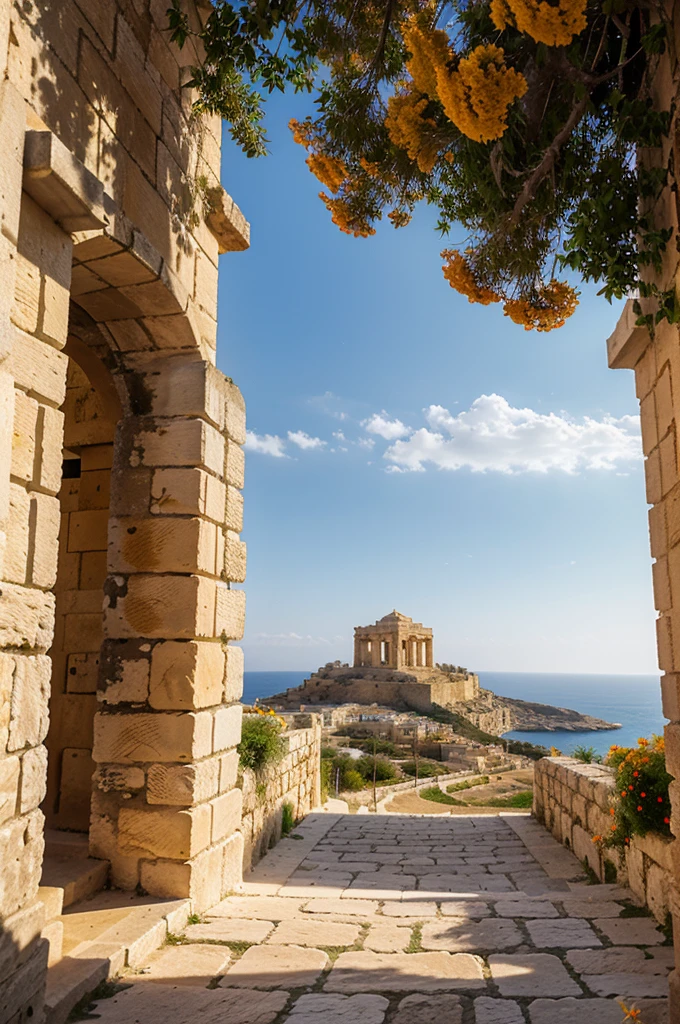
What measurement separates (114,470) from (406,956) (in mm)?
3681

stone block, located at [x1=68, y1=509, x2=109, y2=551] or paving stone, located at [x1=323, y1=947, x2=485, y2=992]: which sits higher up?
stone block, located at [x1=68, y1=509, x2=109, y2=551]

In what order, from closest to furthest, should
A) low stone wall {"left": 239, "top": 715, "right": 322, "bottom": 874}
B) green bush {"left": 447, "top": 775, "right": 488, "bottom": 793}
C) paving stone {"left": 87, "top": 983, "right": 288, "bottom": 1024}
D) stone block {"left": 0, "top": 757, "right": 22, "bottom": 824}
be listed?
stone block {"left": 0, "top": 757, "right": 22, "bottom": 824}
paving stone {"left": 87, "top": 983, "right": 288, "bottom": 1024}
low stone wall {"left": 239, "top": 715, "right": 322, "bottom": 874}
green bush {"left": 447, "top": 775, "right": 488, "bottom": 793}

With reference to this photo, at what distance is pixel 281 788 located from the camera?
28.1 feet

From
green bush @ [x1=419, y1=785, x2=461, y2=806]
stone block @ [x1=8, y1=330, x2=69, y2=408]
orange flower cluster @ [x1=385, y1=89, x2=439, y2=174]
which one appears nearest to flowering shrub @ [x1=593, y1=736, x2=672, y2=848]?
orange flower cluster @ [x1=385, y1=89, x2=439, y2=174]

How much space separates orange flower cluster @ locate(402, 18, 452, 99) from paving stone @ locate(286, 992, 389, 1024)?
4610 mm

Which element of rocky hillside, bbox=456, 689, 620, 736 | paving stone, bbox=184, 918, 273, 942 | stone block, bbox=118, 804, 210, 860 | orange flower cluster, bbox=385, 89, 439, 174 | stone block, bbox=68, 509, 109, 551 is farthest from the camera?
rocky hillside, bbox=456, 689, 620, 736

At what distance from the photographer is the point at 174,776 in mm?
4816

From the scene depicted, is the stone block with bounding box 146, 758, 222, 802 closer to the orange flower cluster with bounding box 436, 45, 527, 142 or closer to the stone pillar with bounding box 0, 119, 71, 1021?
the stone pillar with bounding box 0, 119, 71, 1021

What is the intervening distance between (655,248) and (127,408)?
3678 millimetres

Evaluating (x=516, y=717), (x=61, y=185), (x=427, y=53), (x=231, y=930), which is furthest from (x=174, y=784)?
(x=516, y=717)

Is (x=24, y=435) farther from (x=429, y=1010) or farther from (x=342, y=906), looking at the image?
(x=342, y=906)

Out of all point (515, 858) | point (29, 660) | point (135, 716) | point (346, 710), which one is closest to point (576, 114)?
point (29, 660)

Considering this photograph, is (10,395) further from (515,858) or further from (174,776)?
(515,858)

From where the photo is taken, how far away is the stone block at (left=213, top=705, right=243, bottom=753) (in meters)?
5.25
